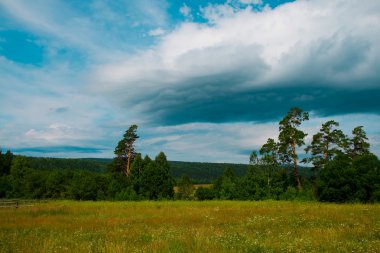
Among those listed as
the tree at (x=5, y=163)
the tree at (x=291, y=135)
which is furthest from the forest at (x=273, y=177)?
the tree at (x=5, y=163)

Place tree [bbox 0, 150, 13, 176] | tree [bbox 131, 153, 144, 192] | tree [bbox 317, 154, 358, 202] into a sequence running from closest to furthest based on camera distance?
1. tree [bbox 317, 154, 358, 202]
2. tree [bbox 131, 153, 144, 192]
3. tree [bbox 0, 150, 13, 176]

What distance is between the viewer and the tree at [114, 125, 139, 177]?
6744cm

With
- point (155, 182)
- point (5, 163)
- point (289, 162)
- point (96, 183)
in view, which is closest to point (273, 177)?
point (289, 162)

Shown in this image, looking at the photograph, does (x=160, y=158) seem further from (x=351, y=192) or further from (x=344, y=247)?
(x=344, y=247)

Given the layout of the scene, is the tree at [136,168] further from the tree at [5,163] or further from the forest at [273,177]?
the tree at [5,163]

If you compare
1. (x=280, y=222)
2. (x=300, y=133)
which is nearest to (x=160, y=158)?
(x=300, y=133)

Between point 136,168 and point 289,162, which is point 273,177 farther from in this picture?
point 136,168

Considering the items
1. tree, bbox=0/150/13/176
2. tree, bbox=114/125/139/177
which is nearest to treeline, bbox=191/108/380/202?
tree, bbox=114/125/139/177

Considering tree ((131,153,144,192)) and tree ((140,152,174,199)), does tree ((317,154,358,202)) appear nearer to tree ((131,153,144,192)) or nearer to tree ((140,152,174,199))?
tree ((140,152,174,199))

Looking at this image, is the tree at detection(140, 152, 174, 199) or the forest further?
the tree at detection(140, 152, 174, 199)

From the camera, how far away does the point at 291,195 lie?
140 feet

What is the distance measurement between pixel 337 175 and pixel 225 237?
95.2 ft

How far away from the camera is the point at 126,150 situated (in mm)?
68062

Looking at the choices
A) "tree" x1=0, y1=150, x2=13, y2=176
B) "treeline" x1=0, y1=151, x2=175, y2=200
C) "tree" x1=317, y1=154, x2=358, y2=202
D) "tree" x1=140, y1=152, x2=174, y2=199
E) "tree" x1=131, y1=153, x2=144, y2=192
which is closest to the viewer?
"tree" x1=317, y1=154, x2=358, y2=202
